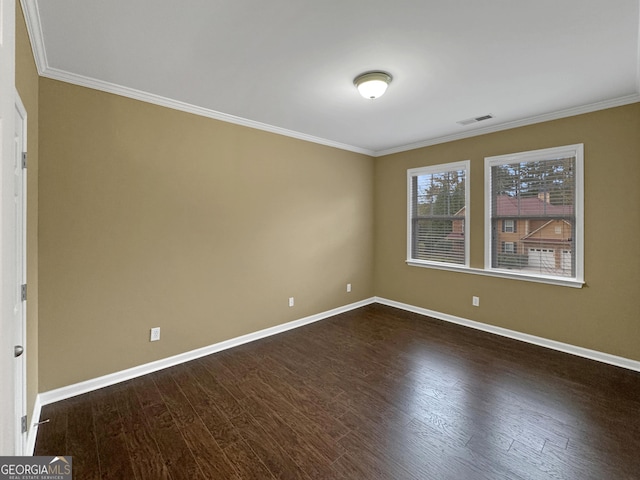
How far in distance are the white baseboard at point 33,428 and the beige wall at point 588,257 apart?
4436 millimetres

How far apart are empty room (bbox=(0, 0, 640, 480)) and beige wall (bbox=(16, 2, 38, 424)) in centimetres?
4

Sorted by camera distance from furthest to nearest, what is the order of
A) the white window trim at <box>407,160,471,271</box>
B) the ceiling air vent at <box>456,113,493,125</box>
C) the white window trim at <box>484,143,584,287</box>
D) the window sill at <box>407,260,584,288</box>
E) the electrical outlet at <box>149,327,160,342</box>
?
the white window trim at <box>407,160,471,271</box>
the ceiling air vent at <box>456,113,493,125</box>
the window sill at <box>407,260,584,288</box>
the white window trim at <box>484,143,584,287</box>
the electrical outlet at <box>149,327,160,342</box>

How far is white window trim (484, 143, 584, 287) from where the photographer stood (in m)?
3.23

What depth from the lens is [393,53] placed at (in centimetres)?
219

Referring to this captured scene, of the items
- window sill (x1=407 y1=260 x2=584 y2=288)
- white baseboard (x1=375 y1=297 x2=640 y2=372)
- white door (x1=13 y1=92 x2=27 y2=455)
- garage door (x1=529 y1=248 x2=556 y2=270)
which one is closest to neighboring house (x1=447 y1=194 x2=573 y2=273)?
garage door (x1=529 y1=248 x2=556 y2=270)

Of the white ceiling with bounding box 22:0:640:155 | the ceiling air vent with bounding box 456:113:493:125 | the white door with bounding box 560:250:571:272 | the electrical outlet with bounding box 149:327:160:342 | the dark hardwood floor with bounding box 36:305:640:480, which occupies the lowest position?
the dark hardwood floor with bounding box 36:305:640:480

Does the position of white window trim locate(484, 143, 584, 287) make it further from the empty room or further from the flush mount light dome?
the flush mount light dome

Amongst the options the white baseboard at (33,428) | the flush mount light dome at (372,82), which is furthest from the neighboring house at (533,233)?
the white baseboard at (33,428)

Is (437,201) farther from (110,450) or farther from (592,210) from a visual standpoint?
Result: (110,450)

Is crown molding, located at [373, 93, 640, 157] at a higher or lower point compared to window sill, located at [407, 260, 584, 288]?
higher

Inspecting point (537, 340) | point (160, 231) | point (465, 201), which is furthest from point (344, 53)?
point (537, 340)

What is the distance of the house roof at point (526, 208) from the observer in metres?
3.43

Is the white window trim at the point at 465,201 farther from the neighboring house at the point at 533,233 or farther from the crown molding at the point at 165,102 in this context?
the crown molding at the point at 165,102

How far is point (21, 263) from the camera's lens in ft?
5.93
